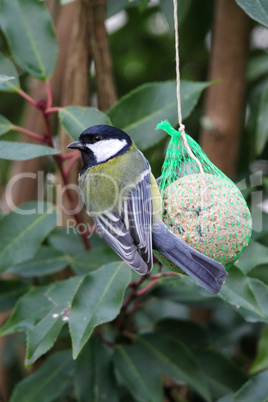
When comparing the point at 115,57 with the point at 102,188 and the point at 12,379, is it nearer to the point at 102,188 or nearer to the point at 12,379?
the point at 102,188

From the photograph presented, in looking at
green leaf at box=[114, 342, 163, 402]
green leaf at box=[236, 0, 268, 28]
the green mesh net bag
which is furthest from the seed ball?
green leaf at box=[114, 342, 163, 402]

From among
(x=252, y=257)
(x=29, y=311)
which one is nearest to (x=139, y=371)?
(x=29, y=311)

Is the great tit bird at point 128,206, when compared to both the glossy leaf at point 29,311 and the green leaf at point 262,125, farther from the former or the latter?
the green leaf at point 262,125

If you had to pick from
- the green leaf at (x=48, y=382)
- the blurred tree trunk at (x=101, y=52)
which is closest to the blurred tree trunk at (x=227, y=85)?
the blurred tree trunk at (x=101, y=52)

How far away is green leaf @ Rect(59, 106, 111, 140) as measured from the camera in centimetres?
191

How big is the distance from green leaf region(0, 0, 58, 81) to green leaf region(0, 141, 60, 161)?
0.40 m

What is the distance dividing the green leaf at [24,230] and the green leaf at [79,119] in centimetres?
35

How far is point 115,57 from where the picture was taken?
3076 millimetres

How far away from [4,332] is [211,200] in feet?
2.61

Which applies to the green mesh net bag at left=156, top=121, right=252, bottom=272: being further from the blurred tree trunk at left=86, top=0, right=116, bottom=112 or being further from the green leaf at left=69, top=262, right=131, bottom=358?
the blurred tree trunk at left=86, top=0, right=116, bottom=112

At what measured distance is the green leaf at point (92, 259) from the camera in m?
2.06

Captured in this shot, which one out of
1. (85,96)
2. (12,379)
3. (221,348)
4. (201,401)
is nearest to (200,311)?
(221,348)

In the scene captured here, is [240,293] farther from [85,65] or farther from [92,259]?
[85,65]

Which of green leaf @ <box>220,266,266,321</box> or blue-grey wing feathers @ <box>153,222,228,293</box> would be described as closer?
blue-grey wing feathers @ <box>153,222,228,293</box>
